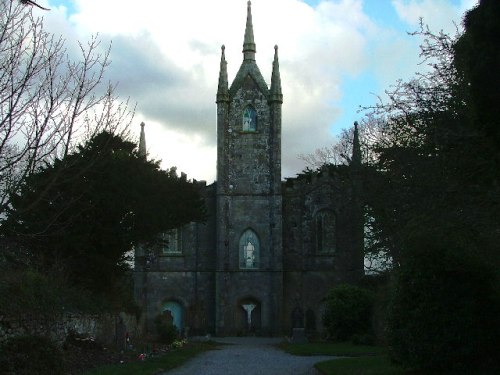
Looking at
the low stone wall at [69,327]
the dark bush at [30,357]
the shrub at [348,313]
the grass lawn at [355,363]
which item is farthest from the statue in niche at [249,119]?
the dark bush at [30,357]

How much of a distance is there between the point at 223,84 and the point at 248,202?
24.9 ft

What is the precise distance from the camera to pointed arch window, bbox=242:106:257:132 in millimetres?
47281

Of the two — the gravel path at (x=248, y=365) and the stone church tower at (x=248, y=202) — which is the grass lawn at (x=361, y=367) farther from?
the stone church tower at (x=248, y=202)

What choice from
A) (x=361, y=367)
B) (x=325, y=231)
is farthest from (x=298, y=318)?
(x=361, y=367)

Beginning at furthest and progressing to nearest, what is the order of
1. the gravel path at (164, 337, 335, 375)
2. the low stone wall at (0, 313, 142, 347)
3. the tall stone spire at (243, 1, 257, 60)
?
the tall stone spire at (243, 1, 257, 60), the gravel path at (164, 337, 335, 375), the low stone wall at (0, 313, 142, 347)

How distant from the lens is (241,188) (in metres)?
46.6

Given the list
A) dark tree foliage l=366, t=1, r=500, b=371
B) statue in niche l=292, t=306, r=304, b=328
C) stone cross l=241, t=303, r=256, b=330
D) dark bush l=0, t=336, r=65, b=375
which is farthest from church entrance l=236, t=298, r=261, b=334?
dark bush l=0, t=336, r=65, b=375

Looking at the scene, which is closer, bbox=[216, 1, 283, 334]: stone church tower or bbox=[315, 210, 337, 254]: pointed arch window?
bbox=[216, 1, 283, 334]: stone church tower

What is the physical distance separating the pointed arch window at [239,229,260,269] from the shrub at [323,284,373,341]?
39.5 feet

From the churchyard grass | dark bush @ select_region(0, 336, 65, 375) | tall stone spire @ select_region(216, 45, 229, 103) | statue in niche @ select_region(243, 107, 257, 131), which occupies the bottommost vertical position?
the churchyard grass

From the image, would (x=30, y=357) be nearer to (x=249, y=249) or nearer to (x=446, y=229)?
(x=446, y=229)

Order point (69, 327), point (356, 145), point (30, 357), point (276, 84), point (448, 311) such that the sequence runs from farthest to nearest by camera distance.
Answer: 1. point (276, 84)
2. point (356, 145)
3. point (69, 327)
4. point (448, 311)
5. point (30, 357)

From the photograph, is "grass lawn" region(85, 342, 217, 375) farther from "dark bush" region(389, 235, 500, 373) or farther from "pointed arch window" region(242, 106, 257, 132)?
"pointed arch window" region(242, 106, 257, 132)

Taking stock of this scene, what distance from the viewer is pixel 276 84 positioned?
47406 millimetres
